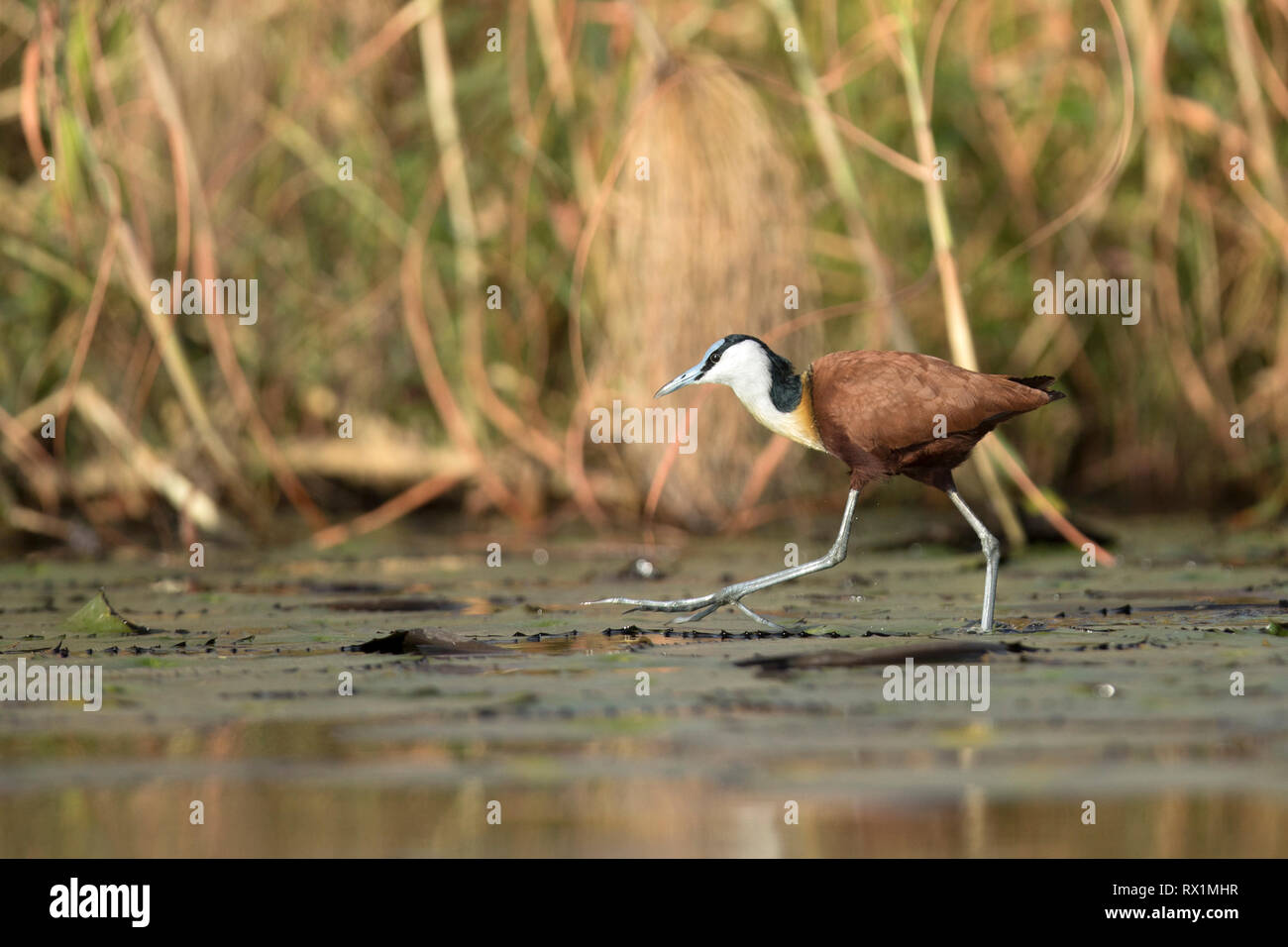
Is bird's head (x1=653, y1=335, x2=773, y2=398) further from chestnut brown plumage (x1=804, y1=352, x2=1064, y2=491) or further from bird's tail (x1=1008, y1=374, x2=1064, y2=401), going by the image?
bird's tail (x1=1008, y1=374, x2=1064, y2=401)

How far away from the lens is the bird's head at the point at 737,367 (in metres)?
5.69

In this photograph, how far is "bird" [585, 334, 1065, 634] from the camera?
5539mm

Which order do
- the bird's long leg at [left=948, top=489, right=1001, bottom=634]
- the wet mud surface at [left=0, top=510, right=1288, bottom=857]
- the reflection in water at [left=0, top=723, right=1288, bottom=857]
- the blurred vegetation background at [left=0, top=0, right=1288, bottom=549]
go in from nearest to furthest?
the reflection in water at [left=0, top=723, right=1288, bottom=857]
the wet mud surface at [left=0, top=510, right=1288, bottom=857]
the bird's long leg at [left=948, top=489, right=1001, bottom=634]
the blurred vegetation background at [left=0, top=0, right=1288, bottom=549]

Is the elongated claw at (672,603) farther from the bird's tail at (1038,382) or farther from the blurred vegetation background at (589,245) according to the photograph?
the blurred vegetation background at (589,245)

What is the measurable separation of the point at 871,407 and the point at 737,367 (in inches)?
16.4

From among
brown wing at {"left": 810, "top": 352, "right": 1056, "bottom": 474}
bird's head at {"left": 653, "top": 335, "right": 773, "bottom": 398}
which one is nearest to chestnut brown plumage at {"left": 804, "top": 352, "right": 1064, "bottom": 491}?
brown wing at {"left": 810, "top": 352, "right": 1056, "bottom": 474}

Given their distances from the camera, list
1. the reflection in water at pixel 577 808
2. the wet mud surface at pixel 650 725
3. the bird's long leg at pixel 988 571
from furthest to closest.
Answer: the bird's long leg at pixel 988 571 < the wet mud surface at pixel 650 725 < the reflection in water at pixel 577 808

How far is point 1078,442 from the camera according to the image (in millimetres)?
10898

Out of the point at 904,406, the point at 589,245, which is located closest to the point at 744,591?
the point at 904,406

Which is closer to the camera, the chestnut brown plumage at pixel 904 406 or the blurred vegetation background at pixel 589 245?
the chestnut brown plumage at pixel 904 406

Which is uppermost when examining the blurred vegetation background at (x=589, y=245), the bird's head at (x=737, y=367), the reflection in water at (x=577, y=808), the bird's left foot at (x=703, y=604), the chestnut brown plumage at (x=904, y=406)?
the blurred vegetation background at (x=589, y=245)

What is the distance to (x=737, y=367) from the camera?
5.75 m

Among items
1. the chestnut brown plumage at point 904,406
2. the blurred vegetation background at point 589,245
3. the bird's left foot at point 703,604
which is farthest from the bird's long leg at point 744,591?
the blurred vegetation background at point 589,245

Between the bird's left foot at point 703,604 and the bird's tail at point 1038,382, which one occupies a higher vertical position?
the bird's tail at point 1038,382
